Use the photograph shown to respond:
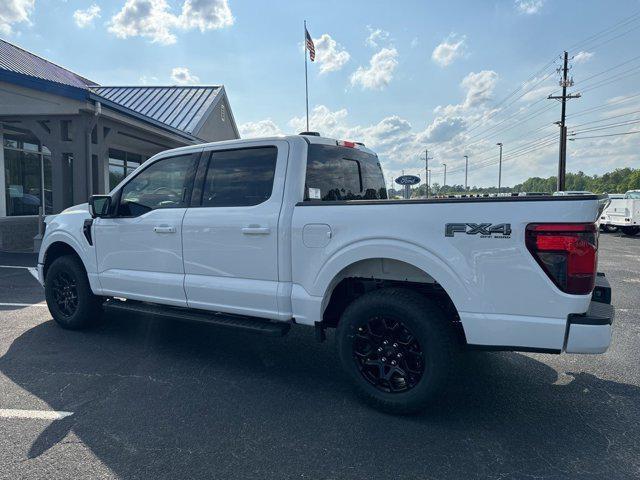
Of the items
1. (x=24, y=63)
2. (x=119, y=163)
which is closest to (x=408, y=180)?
(x=24, y=63)

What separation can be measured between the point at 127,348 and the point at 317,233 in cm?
259

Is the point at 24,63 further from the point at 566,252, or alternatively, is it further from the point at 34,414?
the point at 566,252

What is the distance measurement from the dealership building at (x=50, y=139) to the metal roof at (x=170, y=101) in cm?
234

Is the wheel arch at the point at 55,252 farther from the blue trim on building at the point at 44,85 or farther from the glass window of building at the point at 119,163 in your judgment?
the glass window of building at the point at 119,163

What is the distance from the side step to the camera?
12.5 feet

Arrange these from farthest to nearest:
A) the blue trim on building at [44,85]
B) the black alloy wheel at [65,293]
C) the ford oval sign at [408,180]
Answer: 1. the blue trim on building at [44,85]
2. the ford oval sign at [408,180]
3. the black alloy wheel at [65,293]

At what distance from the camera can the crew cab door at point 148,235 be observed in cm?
437

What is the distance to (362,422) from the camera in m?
3.24

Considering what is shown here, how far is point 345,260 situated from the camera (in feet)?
11.3

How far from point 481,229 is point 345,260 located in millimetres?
1004

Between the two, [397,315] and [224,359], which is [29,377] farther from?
[397,315]

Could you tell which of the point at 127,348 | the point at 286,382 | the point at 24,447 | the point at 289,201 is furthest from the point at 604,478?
the point at 127,348

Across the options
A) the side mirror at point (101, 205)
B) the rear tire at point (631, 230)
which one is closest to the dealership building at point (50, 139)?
the side mirror at point (101, 205)

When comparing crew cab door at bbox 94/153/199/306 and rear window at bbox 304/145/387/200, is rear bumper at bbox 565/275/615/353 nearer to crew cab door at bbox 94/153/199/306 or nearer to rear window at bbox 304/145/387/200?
rear window at bbox 304/145/387/200
